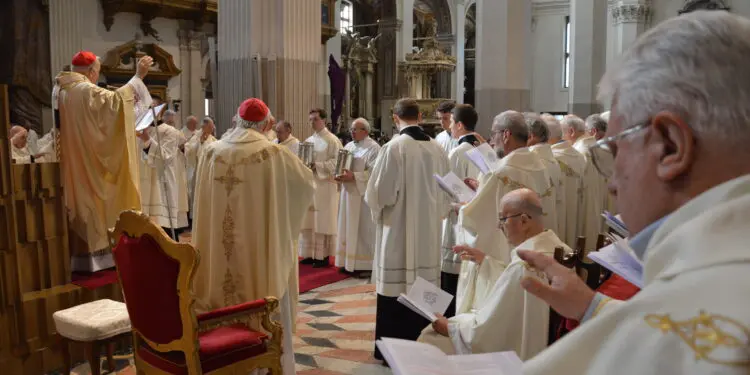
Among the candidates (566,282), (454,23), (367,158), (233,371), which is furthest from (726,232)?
(454,23)

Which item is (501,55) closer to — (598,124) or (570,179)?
(598,124)

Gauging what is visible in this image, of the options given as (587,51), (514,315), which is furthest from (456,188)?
(587,51)

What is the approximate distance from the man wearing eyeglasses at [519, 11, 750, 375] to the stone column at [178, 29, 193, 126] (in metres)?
15.5

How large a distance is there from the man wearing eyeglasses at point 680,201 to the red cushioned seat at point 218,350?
9.63 feet

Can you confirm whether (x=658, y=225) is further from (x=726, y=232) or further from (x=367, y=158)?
(x=367, y=158)

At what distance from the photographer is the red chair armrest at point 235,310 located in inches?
141

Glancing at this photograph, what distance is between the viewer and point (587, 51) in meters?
14.3

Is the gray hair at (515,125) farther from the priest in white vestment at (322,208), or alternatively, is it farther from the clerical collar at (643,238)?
the priest in white vestment at (322,208)

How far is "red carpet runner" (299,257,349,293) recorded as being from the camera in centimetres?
762

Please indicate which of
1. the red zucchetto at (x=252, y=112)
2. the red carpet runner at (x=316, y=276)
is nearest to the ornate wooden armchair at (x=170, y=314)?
the red zucchetto at (x=252, y=112)

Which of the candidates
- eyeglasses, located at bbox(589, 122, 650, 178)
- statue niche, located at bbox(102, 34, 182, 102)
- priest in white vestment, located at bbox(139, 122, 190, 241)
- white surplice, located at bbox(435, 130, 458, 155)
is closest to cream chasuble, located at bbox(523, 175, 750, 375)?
eyeglasses, located at bbox(589, 122, 650, 178)

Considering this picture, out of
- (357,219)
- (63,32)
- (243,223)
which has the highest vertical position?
(63,32)

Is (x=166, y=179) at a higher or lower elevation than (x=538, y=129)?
lower

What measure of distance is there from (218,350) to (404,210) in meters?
2.36
